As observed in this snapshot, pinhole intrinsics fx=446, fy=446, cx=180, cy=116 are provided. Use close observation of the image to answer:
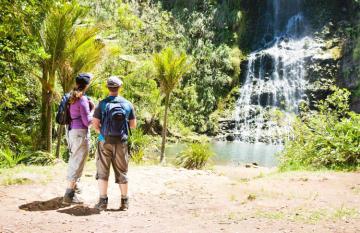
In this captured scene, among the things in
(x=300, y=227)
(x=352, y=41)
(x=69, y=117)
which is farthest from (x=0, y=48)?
(x=352, y=41)

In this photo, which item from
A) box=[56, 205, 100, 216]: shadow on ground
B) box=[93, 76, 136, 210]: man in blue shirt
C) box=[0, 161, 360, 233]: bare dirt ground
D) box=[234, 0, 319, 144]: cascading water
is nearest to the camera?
box=[0, 161, 360, 233]: bare dirt ground

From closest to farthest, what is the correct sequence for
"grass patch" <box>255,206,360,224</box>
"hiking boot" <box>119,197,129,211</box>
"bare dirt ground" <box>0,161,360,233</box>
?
1. "bare dirt ground" <box>0,161,360,233</box>
2. "grass patch" <box>255,206,360,224</box>
3. "hiking boot" <box>119,197,129,211</box>

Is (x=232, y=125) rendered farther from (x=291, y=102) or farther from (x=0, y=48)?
(x=0, y=48)

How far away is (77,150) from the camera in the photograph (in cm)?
574

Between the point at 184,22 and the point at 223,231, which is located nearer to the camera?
the point at 223,231

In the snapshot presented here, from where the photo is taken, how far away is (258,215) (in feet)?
17.8

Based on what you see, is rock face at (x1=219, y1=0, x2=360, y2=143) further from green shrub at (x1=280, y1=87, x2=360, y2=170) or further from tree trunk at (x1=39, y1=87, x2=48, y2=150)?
tree trunk at (x1=39, y1=87, x2=48, y2=150)

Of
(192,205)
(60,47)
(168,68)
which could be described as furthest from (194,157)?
(192,205)

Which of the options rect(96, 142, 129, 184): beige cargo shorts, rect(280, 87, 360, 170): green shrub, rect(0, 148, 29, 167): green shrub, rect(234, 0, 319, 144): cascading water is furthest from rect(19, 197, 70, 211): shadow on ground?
rect(234, 0, 319, 144): cascading water

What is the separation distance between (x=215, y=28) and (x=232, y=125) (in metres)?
9.85

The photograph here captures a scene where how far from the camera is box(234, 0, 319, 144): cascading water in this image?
29734mm

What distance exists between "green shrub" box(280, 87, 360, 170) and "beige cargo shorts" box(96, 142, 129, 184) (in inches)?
224

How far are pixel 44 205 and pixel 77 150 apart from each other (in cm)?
80

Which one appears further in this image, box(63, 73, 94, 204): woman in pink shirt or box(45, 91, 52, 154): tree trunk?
box(45, 91, 52, 154): tree trunk
